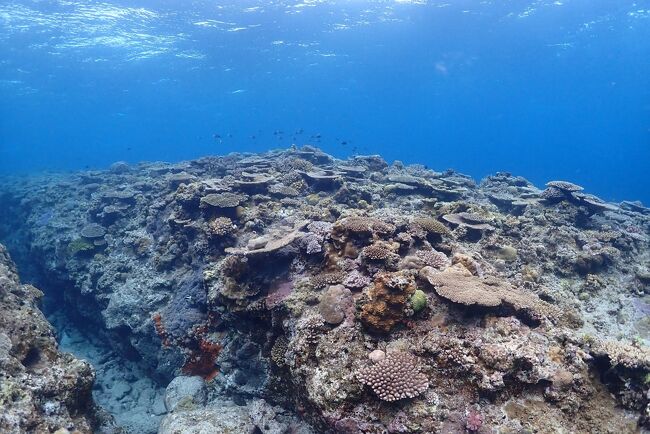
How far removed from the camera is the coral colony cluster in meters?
5.29

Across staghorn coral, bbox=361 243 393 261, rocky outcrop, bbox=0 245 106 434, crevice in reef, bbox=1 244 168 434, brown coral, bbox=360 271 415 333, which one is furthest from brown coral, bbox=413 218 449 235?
crevice in reef, bbox=1 244 168 434

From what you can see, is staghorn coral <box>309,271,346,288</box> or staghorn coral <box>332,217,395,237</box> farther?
staghorn coral <box>332,217,395,237</box>

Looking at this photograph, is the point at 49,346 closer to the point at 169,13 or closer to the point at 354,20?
the point at 169,13

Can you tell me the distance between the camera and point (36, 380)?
21.0 feet

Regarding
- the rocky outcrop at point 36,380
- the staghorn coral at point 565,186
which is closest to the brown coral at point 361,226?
the rocky outcrop at point 36,380

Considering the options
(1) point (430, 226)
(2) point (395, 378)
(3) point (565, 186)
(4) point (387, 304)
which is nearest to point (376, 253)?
(4) point (387, 304)

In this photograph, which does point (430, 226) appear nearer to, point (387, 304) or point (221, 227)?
point (387, 304)

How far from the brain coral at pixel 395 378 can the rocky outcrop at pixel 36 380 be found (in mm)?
4638

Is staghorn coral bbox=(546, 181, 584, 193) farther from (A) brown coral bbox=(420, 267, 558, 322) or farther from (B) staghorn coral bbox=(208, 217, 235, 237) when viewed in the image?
(B) staghorn coral bbox=(208, 217, 235, 237)

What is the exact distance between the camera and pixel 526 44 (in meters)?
54.7

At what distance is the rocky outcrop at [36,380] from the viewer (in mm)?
5613

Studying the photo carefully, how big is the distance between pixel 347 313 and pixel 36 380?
571cm

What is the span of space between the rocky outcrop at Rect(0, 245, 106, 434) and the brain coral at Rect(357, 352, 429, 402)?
15.2ft

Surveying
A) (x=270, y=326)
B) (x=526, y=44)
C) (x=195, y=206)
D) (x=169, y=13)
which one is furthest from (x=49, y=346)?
(x=526, y=44)
